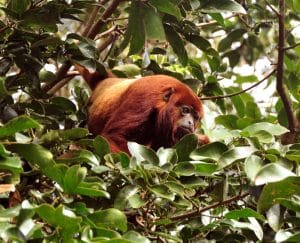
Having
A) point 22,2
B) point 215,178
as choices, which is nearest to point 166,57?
point 22,2

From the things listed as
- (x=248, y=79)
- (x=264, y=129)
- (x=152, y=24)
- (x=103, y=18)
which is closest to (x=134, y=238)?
(x=264, y=129)

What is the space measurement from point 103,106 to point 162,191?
212 centimetres

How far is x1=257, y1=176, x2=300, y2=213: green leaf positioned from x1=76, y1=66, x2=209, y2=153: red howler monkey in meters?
1.88

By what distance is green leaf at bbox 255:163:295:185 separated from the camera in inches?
78.0

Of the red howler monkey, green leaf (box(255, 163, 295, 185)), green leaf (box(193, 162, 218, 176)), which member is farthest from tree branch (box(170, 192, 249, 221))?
the red howler monkey

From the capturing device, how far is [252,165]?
2.16 meters

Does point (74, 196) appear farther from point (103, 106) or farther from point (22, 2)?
point (103, 106)

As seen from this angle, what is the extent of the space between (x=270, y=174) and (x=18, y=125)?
87 centimetres

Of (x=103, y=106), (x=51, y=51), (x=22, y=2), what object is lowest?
(x=103, y=106)

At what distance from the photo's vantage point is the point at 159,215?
8.20 feet

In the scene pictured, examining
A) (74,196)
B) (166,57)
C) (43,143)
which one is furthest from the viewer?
(166,57)

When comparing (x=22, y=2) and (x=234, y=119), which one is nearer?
(x=22, y=2)

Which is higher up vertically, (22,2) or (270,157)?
(22,2)

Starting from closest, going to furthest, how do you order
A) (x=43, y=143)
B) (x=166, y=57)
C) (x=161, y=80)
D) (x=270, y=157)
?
(x=270, y=157) → (x=43, y=143) → (x=161, y=80) → (x=166, y=57)
